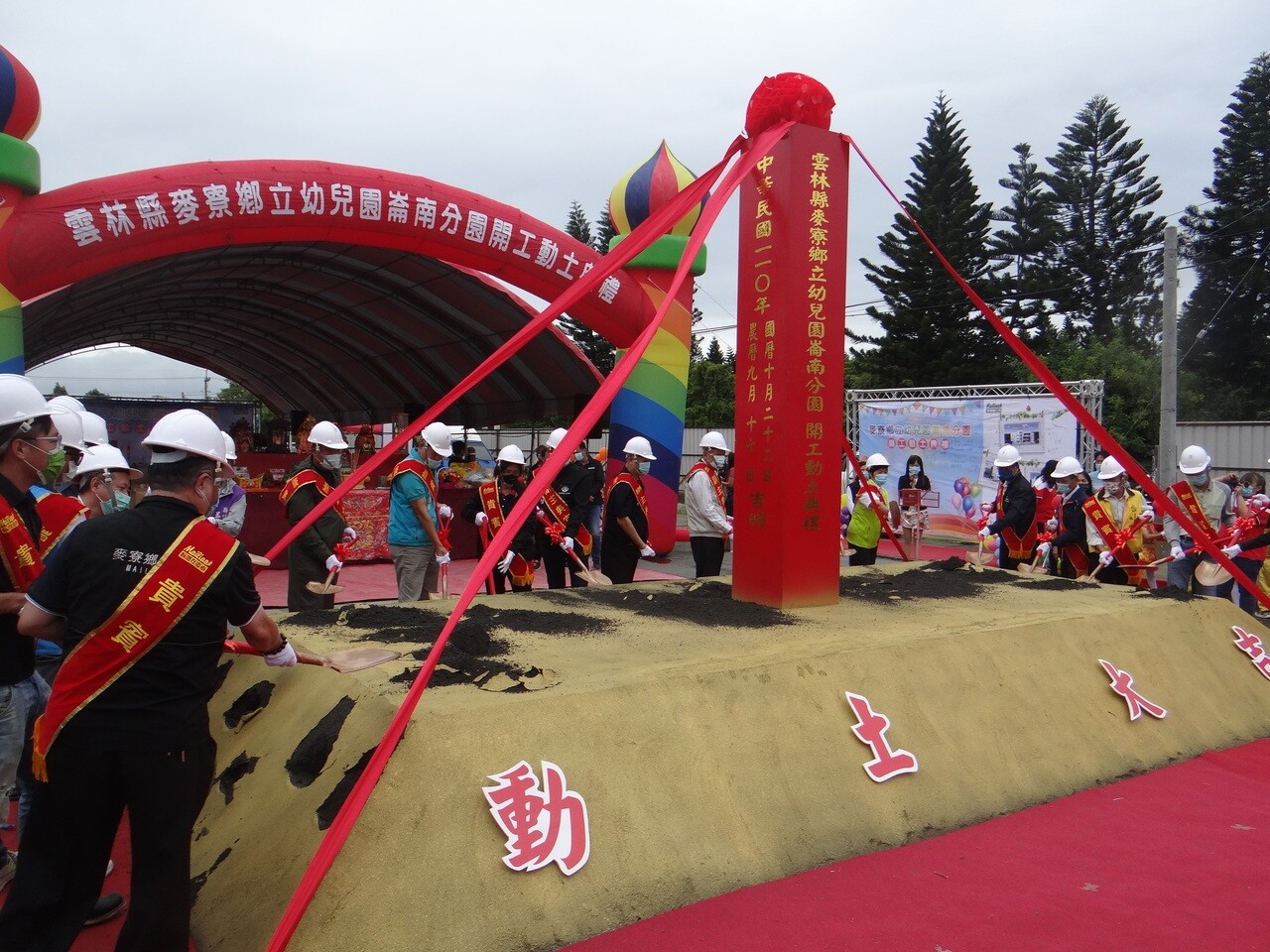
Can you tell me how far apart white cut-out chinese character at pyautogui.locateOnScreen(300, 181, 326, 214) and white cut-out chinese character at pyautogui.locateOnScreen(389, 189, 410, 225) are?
696mm

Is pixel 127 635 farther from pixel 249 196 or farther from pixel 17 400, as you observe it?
pixel 249 196

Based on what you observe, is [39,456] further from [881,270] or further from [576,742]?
[881,270]

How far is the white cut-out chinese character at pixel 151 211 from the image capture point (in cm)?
860

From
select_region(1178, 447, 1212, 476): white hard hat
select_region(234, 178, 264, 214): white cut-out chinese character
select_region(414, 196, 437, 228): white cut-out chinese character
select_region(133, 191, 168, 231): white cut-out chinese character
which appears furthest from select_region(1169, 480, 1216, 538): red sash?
select_region(133, 191, 168, 231): white cut-out chinese character

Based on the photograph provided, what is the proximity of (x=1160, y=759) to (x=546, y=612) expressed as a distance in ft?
10.5

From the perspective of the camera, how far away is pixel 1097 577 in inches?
292

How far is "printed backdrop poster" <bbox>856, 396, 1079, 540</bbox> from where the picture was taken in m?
13.9

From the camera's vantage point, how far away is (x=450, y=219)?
10.4 meters

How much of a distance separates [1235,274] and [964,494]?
20.1 metres

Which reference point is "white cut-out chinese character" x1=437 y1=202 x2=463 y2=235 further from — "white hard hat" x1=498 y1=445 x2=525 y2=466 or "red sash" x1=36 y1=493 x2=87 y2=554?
"red sash" x1=36 y1=493 x2=87 y2=554

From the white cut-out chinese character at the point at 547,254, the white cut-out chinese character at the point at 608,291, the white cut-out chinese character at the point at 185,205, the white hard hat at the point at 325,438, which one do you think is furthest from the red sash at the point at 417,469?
the white cut-out chinese character at the point at 608,291

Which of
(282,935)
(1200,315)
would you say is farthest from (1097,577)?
(1200,315)

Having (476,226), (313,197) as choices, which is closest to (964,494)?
(476,226)

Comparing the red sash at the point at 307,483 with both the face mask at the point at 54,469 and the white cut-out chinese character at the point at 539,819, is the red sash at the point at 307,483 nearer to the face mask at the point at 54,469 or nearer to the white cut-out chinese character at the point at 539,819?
the face mask at the point at 54,469
